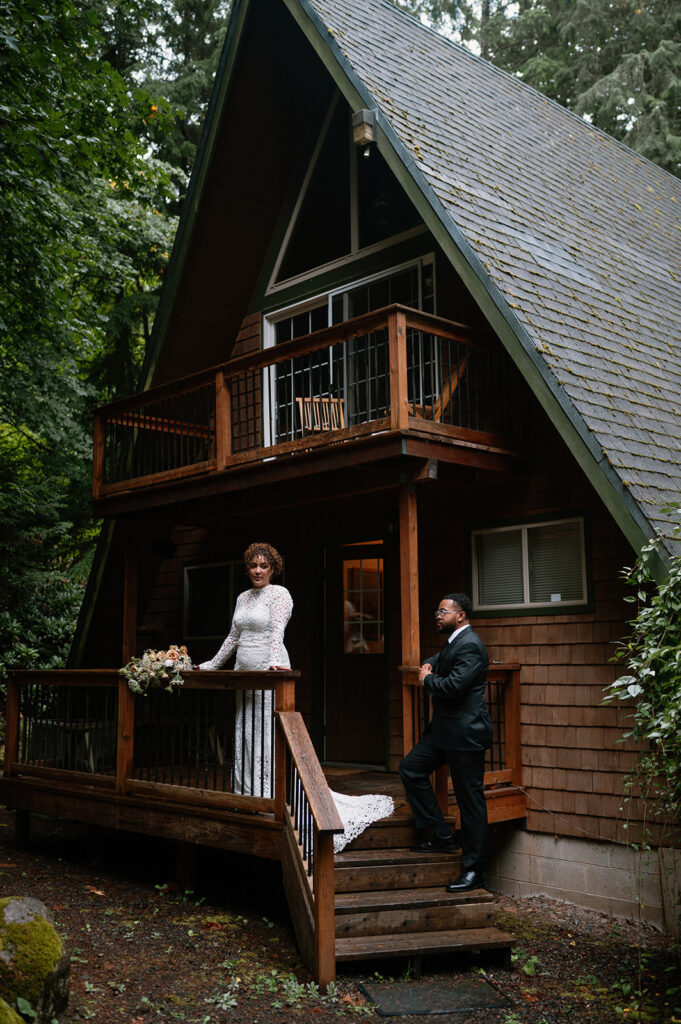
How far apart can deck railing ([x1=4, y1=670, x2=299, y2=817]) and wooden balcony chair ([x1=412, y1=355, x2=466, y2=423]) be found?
2.78 m

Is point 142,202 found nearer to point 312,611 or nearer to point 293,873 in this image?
point 312,611

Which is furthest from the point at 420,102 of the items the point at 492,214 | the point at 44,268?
the point at 44,268

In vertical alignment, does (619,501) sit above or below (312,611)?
above

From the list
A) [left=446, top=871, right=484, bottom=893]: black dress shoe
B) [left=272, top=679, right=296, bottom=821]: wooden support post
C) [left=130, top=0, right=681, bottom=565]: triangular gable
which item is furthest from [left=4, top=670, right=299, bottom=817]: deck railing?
[left=130, top=0, right=681, bottom=565]: triangular gable

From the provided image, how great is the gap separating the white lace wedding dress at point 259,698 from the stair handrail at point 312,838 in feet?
1.45

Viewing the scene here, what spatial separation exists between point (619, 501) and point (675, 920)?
328 cm

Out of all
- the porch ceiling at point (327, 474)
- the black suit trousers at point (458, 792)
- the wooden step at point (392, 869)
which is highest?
the porch ceiling at point (327, 474)

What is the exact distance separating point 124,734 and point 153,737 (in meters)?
0.31

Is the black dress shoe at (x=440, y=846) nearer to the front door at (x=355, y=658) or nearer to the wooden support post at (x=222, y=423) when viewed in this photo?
the front door at (x=355, y=658)

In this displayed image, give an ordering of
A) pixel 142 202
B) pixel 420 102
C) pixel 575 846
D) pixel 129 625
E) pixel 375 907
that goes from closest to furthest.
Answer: pixel 375 907, pixel 575 846, pixel 420 102, pixel 129 625, pixel 142 202

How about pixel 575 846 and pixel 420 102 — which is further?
pixel 420 102

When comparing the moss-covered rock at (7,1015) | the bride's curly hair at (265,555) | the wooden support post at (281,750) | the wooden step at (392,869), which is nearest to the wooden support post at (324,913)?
the wooden step at (392,869)

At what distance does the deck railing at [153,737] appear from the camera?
7.25 meters

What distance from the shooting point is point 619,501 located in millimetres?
7277
